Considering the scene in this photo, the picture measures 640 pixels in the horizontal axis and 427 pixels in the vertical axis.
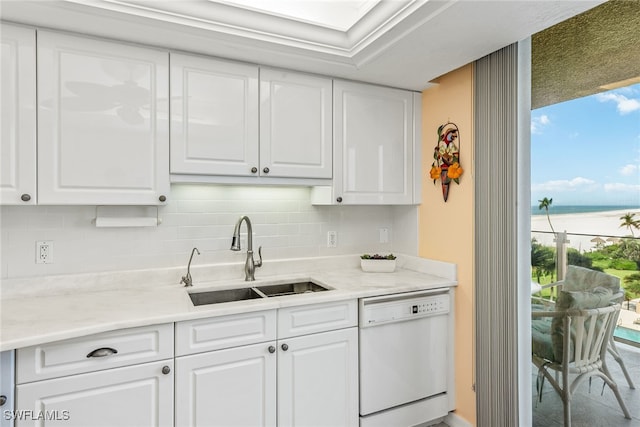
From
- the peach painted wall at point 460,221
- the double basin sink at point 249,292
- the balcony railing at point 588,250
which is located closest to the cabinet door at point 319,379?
the double basin sink at point 249,292

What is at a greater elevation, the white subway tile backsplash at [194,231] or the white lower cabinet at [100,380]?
the white subway tile backsplash at [194,231]

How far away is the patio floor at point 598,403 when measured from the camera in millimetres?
1698

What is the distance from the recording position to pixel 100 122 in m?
1.86

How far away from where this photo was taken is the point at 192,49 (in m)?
2.01

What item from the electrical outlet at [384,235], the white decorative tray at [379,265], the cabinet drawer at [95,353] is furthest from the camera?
the electrical outlet at [384,235]

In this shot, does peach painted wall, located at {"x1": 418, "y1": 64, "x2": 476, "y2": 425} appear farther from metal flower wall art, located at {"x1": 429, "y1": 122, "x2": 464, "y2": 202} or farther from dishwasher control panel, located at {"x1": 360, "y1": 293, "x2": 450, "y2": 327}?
dishwasher control panel, located at {"x1": 360, "y1": 293, "x2": 450, "y2": 327}

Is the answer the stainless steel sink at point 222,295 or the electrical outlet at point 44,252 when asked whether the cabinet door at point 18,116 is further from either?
the stainless steel sink at point 222,295

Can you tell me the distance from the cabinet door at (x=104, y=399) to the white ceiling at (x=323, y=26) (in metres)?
1.58

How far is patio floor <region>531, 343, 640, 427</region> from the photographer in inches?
66.9

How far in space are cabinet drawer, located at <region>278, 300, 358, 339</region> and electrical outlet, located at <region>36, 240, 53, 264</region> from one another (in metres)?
1.31

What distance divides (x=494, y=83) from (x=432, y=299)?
1.35 meters

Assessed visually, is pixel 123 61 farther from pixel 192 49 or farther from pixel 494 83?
pixel 494 83

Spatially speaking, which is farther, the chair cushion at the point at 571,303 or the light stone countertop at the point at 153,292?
the chair cushion at the point at 571,303

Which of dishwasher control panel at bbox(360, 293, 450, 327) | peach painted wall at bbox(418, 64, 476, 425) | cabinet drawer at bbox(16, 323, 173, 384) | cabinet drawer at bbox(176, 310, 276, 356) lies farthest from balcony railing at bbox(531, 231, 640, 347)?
cabinet drawer at bbox(16, 323, 173, 384)
